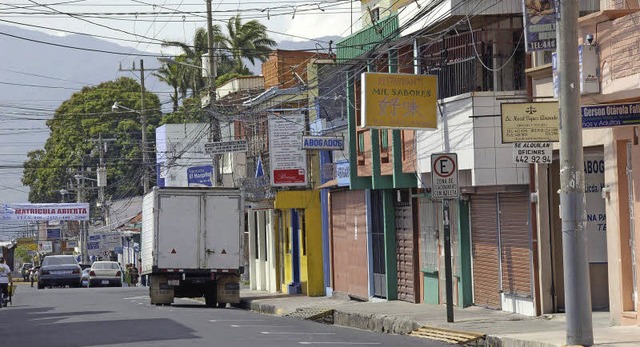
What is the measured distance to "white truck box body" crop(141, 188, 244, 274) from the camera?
117 ft

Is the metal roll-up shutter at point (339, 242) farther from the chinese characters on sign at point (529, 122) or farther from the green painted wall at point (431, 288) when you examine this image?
the chinese characters on sign at point (529, 122)

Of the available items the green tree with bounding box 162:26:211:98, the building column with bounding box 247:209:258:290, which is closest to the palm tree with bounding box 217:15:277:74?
the green tree with bounding box 162:26:211:98

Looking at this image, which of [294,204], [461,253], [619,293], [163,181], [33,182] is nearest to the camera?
[619,293]

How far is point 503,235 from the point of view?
86.7 ft

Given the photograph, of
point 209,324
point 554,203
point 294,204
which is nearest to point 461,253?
point 554,203

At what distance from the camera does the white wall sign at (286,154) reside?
135ft

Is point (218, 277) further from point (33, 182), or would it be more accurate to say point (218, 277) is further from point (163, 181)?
point (33, 182)

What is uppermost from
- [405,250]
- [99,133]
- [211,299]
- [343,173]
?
[99,133]

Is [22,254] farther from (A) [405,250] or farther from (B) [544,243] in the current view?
(B) [544,243]

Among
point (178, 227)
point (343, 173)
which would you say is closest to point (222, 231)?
Result: point (178, 227)

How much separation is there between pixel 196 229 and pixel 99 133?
60.8 metres

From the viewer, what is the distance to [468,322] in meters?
23.8

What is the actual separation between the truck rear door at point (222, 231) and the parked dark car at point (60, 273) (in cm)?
2630

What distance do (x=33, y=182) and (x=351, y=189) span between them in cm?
7525
